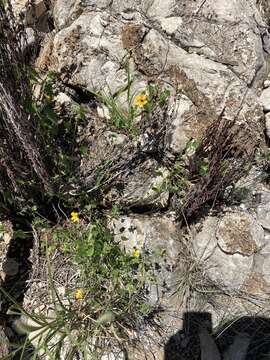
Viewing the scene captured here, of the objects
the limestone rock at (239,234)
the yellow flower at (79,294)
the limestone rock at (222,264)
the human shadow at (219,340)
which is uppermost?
the yellow flower at (79,294)

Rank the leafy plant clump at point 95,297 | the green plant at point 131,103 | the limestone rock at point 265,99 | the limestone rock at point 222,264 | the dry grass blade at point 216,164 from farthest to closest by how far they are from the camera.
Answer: the limestone rock at point 265,99 → the limestone rock at point 222,264 → the green plant at point 131,103 → the dry grass blade at point 216,164 → the leafy plant clump at point 95,297

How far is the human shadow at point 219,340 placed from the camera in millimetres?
2920

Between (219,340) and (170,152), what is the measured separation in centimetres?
168

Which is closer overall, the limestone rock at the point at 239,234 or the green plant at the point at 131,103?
the green plant at the point at 131,103

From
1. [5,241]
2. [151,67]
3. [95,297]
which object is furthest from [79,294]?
[151,67]

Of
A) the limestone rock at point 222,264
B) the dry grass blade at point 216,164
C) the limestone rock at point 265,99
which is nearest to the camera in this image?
the dry grass blade at point 216,164

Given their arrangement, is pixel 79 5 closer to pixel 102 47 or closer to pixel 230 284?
pixel 102 47

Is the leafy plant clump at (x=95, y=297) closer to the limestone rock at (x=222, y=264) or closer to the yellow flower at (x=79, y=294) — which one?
the yellow flower at (x=79, y=294)

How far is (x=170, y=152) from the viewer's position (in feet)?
10.5

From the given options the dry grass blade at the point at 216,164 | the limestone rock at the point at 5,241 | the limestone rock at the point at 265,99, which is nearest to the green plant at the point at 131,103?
the dry grass blade at the point at 216,164

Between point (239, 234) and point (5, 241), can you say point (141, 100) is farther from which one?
point (5, 241)

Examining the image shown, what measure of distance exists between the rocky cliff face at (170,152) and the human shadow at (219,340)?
5 centimetres

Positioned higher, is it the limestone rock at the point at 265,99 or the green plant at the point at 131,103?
the green plant at the point at 131,103

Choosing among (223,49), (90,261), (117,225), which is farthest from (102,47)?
(90,261)
